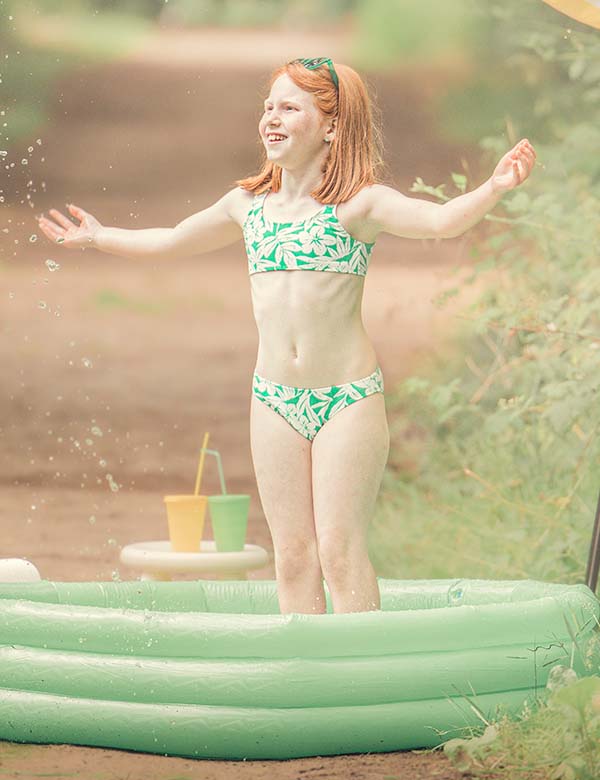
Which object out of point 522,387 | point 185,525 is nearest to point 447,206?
point 185,525

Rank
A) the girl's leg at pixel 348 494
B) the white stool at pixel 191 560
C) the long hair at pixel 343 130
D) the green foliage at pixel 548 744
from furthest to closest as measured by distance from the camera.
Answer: the white stool at pixel 191 560 → the long hair at pixel 343 130 → the girl's leg at pixel 348 494 → the green foliage at pixel 548 744

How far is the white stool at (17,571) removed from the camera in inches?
132

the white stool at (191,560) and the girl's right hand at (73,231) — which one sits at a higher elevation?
the girl's right hand at (73,231)

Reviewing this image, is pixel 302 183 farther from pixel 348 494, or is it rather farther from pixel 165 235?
pixel 348 494

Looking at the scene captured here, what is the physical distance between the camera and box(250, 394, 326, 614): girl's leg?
294cm

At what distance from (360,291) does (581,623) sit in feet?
2.82

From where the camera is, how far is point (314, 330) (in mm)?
2914

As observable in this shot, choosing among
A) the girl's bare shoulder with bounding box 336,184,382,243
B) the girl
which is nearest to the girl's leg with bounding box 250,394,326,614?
the girl

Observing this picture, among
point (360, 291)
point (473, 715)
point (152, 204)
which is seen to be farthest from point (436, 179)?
point (473, 715)

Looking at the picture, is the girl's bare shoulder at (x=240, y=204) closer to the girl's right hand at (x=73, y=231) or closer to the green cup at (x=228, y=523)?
the girl's right hand at (x=73, y=231)

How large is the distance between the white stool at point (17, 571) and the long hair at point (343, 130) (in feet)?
3.94

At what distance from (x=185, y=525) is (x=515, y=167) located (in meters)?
1.70

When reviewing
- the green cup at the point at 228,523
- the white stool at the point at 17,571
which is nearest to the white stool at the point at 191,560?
the green cup at the point at 228,523

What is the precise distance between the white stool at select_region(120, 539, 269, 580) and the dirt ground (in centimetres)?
307
